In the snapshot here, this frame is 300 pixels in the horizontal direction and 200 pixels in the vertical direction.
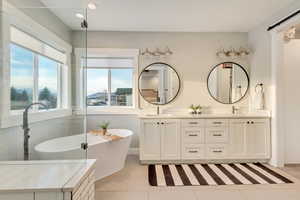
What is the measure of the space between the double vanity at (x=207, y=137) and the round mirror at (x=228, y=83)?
732 millimetres

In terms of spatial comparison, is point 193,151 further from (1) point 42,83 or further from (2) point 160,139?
(1) point 42,83

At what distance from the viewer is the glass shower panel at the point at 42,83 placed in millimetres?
2311

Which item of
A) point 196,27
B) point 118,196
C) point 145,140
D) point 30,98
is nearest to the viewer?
point 118,196

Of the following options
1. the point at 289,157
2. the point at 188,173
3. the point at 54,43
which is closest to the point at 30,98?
the point at 54,43

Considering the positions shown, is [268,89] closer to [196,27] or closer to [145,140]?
[196,27]

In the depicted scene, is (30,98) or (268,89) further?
(268,89)

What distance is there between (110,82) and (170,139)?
181cm

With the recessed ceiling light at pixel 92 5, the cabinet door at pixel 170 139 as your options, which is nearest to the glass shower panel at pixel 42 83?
the recessed ceiling light at pixel 92 5

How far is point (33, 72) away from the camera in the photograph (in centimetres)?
287

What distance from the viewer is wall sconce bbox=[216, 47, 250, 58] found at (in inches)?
169

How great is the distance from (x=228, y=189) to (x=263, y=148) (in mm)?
1503

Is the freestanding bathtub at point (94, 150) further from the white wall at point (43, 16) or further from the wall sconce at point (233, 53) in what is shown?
the wall sconce at point (233, 53)

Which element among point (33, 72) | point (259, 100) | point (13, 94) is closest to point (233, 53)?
point (259, 100)

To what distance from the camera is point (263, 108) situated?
384cm
